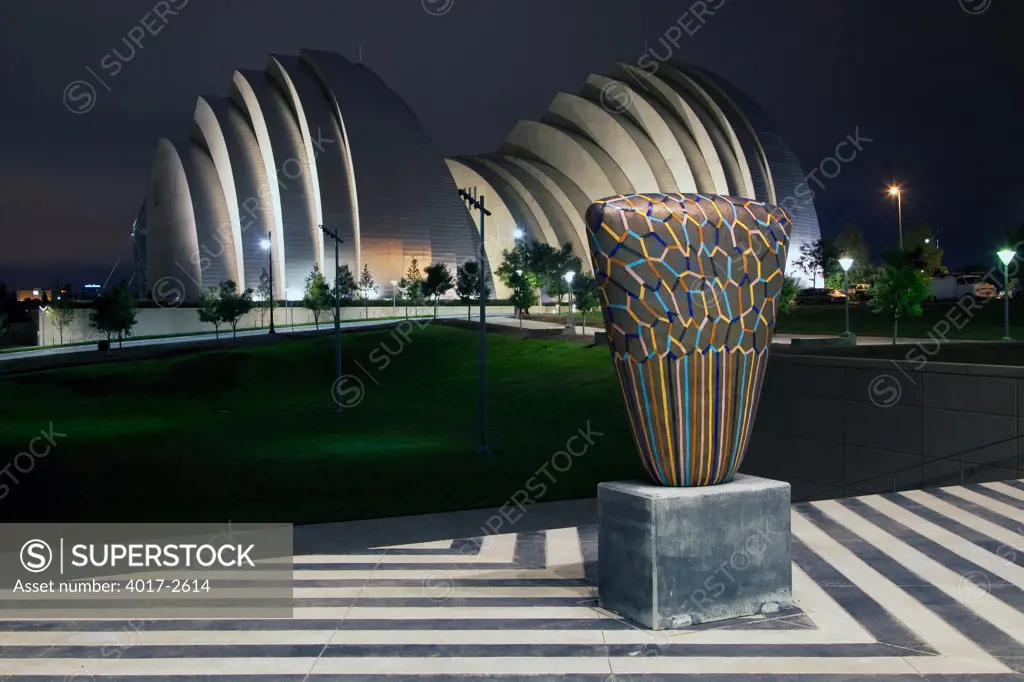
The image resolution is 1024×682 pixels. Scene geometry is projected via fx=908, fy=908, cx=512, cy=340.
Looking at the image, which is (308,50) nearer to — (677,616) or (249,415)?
(249,415)

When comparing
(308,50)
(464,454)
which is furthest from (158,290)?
(464,454)

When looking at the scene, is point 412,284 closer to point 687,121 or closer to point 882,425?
point 687,121

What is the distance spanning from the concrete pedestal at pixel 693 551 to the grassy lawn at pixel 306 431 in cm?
960

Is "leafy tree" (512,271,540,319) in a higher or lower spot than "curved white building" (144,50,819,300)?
lower

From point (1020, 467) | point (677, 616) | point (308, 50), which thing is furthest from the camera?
point (308, 50)

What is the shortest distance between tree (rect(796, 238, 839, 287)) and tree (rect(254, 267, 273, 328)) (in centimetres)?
4466

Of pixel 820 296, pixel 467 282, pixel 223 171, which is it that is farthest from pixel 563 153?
pixel 223 171

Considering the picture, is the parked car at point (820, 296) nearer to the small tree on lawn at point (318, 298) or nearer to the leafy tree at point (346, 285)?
the leafy tree at point (346, 285)

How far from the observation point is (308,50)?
7788cm

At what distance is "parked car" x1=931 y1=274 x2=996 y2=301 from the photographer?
2311 inches

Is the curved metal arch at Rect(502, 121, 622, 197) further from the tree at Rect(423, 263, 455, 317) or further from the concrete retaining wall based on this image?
the concrete retaining wall

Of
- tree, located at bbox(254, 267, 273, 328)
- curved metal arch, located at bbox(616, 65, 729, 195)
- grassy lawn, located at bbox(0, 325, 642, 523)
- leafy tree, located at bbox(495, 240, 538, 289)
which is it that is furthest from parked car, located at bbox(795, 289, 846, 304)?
tree, located at bbox(254, 267, 273, 328)

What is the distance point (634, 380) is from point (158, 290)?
7917cm

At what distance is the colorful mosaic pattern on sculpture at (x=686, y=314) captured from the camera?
7.18m
